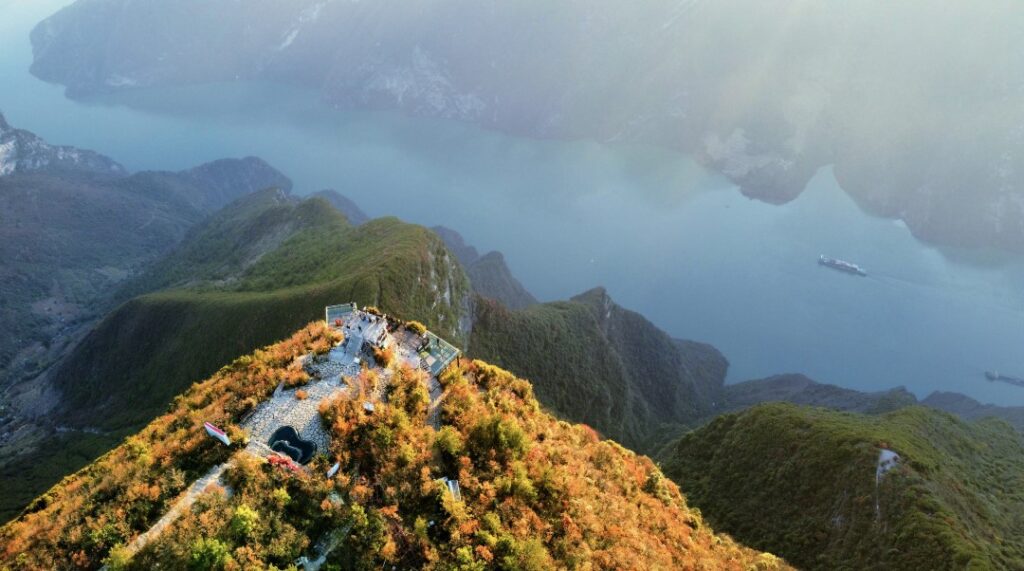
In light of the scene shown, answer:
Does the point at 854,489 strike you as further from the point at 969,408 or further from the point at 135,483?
the point at 969,408

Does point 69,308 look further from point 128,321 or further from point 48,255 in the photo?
point 128,321

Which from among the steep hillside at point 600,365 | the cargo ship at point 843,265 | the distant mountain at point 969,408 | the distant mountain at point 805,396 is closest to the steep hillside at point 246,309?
the steep hillside at point 600,365

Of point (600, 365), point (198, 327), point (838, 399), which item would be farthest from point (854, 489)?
point (198, 327)

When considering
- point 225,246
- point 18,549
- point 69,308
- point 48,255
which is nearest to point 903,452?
point 18,549

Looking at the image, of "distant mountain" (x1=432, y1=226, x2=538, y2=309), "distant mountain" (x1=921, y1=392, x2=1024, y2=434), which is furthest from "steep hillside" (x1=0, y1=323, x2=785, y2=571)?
"distant mountain" (x1=921, y1=392, x2=1024, y2=434)

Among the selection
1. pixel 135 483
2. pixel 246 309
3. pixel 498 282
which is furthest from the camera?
pixel 498 282

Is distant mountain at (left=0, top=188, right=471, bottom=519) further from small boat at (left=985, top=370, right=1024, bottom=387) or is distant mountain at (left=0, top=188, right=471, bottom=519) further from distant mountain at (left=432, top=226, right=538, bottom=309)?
small boat at (left=985, top=370, right=1024, bottom=387)
